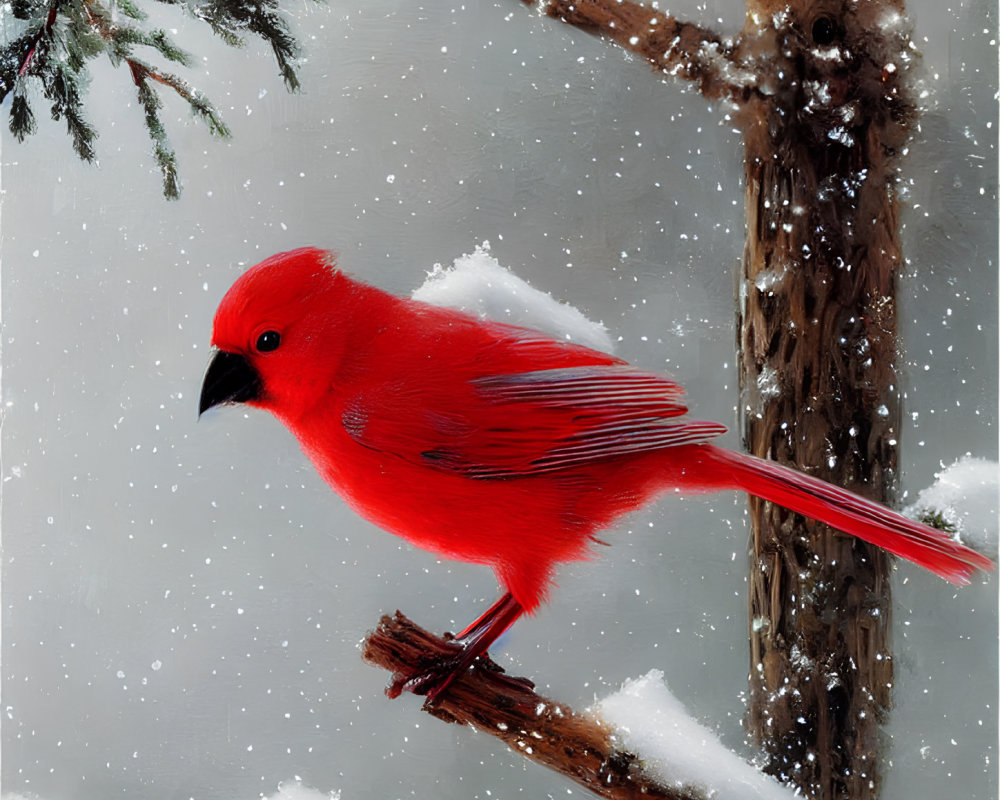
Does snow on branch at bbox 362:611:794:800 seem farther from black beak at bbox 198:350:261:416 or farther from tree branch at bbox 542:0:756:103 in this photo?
tree branch at bbox 542:0:756:103

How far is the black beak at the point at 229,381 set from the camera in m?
0.97

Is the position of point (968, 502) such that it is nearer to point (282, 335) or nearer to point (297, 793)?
point (282, 335)

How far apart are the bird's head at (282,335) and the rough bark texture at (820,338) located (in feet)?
1.58

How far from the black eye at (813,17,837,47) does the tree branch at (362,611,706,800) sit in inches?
31.4

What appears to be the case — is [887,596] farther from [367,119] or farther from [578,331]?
[367,119]

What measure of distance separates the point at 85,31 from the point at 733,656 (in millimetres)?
1139

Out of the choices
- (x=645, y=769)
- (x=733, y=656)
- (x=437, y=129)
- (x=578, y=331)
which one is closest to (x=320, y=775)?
(x=645, y=769)

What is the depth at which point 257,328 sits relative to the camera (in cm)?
95

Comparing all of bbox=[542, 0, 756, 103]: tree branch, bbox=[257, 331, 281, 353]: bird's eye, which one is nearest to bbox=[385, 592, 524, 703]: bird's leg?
bbox=[257, 331, 281, 353]: bird's eye

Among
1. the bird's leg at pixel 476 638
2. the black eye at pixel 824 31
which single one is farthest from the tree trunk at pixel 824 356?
the bird's leg at pixel 476 638

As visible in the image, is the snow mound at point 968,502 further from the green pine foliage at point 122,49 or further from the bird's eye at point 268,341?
the green pine foliage at point 122,49

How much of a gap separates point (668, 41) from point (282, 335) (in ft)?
1.85

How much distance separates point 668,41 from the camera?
37.1 inches

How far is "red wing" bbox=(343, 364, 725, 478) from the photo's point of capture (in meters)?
0.88
